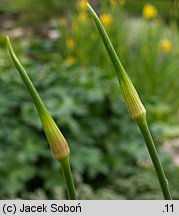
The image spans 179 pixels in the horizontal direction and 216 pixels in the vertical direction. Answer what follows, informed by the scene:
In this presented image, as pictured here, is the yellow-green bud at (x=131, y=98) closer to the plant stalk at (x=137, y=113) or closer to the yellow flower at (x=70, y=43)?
the plant stalk at (x=137, y=113)

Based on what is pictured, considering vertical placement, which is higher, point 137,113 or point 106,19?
point 106,19

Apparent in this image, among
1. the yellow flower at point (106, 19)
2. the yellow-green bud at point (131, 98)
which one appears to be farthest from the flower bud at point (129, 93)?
the yellow flower at point (106, 19)

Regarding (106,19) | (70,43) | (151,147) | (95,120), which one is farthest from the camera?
(70,43)

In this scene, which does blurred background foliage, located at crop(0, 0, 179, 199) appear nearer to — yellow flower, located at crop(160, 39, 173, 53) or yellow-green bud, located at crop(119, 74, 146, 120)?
yellow flower, located at crop(160, 39, 173, 53)

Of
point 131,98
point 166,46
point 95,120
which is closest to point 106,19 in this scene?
point 166,46

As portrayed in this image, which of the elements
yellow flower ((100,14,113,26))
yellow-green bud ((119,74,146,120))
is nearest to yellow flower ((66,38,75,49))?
yellow flower ((100,14,113,26))

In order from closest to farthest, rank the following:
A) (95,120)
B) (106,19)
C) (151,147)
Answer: (151,147) → (95,120) → (106,19)

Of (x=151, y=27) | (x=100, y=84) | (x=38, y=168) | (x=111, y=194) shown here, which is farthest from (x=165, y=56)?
(x=111, y=194)

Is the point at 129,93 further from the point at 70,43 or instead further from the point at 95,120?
the point at 70,43
